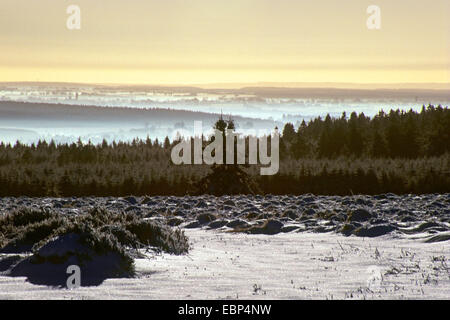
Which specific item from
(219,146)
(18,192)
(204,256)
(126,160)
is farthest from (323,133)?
(204,256)

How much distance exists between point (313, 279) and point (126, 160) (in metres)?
165

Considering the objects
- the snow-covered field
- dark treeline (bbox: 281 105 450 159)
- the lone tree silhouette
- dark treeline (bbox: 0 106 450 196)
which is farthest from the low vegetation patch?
dark treeline (bbox: 281 105 450 159)

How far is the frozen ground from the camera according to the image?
896 cm

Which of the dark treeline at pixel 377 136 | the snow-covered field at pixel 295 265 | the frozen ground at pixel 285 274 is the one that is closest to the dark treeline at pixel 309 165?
the dark treeline at pixel 377 136

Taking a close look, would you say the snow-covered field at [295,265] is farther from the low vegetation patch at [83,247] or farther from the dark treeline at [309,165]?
the dark treeline at [309,165]

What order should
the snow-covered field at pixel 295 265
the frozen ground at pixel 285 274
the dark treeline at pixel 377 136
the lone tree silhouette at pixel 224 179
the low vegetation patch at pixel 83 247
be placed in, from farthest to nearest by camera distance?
the dark treeline at pixel 377 136 < the lone tree silhouette at pixel 224 179 < the low vegetation patch at pixel 83 247 < the snow-covered field at pixel 295 265 < the frozen ground at pixel 285 274

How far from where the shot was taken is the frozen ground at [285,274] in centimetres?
896

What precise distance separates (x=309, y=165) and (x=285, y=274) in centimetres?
8915

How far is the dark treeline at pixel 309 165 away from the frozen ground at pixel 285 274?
132 ft

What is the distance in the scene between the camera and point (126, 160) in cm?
17338

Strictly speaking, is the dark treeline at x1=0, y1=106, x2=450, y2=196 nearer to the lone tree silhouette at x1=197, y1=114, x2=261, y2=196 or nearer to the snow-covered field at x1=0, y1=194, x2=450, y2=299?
the lone tree silhouette at x1=197, y1=114, x2=261, y2=196

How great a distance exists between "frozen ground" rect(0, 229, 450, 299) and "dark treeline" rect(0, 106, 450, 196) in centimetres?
4023

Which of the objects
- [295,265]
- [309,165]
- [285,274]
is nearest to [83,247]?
[285,274]
